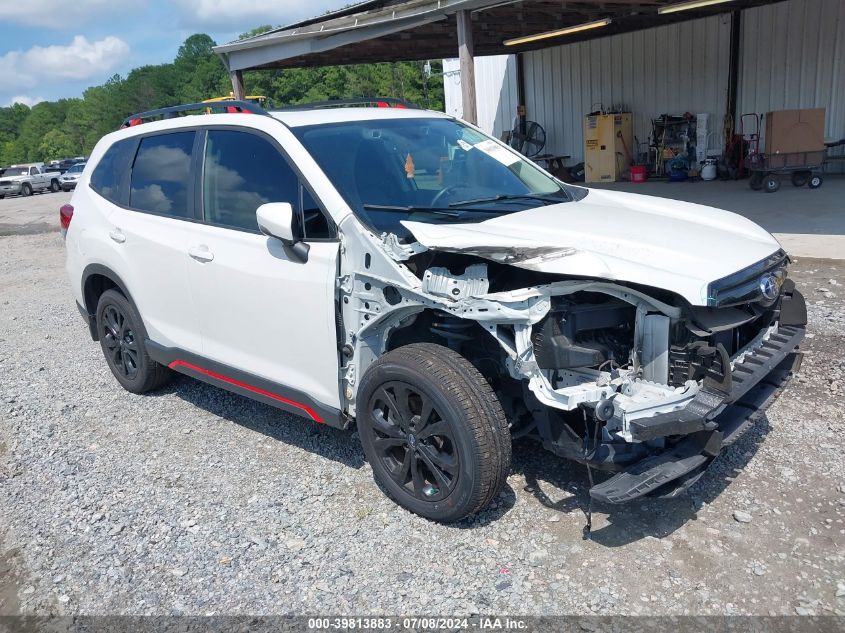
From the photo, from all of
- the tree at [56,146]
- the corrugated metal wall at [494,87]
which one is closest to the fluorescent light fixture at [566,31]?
the corrugated metal wall at [494,87]

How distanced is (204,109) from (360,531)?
289cm

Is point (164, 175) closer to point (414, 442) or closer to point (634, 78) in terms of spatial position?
point (414, 442)

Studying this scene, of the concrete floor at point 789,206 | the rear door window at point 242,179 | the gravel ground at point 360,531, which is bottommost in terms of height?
the gravel ground at point 360,531

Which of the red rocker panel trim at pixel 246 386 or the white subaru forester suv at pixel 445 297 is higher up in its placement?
the white subaru forester suv at pixel 445 297

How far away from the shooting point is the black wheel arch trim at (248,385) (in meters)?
3.77

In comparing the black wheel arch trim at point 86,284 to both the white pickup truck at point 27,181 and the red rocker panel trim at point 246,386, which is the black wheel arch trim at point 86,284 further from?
the white pickup truck at point 27,181

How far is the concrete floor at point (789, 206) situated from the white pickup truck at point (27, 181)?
30209 mm

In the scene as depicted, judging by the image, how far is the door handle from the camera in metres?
4.13

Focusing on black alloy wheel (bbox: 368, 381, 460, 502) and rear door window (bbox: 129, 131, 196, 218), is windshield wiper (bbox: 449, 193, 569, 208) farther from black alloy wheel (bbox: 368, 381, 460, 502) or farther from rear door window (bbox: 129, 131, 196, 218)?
rear door window (bbox: 129, 131, 196, 218)

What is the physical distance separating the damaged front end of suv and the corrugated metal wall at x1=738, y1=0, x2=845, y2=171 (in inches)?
529

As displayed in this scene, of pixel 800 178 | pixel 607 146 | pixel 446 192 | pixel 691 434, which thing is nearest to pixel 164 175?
pixel 446 192

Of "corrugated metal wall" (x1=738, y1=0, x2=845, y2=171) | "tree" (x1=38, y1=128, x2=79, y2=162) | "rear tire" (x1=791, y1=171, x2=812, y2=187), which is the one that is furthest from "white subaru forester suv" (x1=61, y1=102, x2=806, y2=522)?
"tree" (x1=38, y1=128, x2=79, y2=162)

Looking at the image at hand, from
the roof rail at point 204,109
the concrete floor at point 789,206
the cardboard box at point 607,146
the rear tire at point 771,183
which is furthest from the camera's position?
the cardboard box at point 607,146

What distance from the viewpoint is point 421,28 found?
13125 mm
